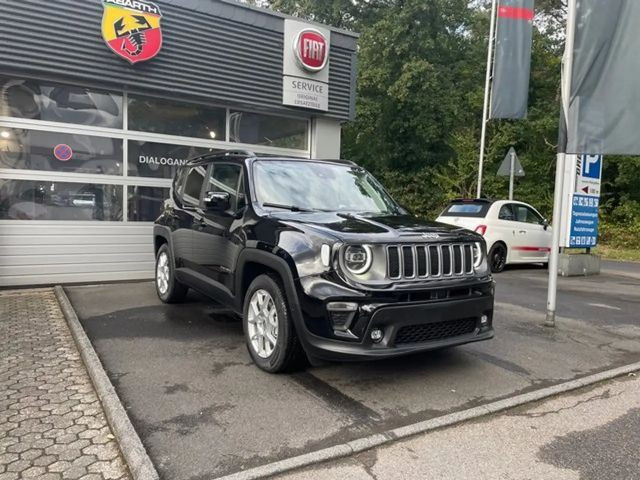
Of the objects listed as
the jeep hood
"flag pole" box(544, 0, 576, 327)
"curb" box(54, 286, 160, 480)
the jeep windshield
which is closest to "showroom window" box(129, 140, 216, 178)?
"curb" box(54, 286, 160, 480)

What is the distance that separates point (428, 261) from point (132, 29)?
259 inches

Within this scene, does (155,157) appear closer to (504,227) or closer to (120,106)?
(120,106)

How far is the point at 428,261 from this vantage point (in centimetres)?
402

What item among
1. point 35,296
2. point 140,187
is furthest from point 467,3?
point 35,296

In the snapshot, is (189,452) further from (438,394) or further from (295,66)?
(295,66)

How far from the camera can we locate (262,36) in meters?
9.48

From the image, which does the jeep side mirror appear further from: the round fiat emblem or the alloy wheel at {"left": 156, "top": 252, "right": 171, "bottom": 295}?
the round fiat emblem

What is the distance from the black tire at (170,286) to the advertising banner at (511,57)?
10.3m

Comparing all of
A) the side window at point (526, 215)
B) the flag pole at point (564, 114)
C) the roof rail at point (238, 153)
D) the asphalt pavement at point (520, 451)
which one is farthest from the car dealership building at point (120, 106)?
the asphalt pavement at point (520, 451)

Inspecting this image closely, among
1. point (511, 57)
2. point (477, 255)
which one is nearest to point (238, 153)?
point (477, 255)

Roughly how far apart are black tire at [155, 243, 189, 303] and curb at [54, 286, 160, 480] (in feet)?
4.95

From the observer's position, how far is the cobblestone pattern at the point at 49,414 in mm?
2924

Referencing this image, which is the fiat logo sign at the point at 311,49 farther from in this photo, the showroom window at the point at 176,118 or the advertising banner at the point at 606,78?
the advertising banner at the point at 606,78

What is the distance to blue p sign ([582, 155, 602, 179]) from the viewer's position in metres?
10.3
